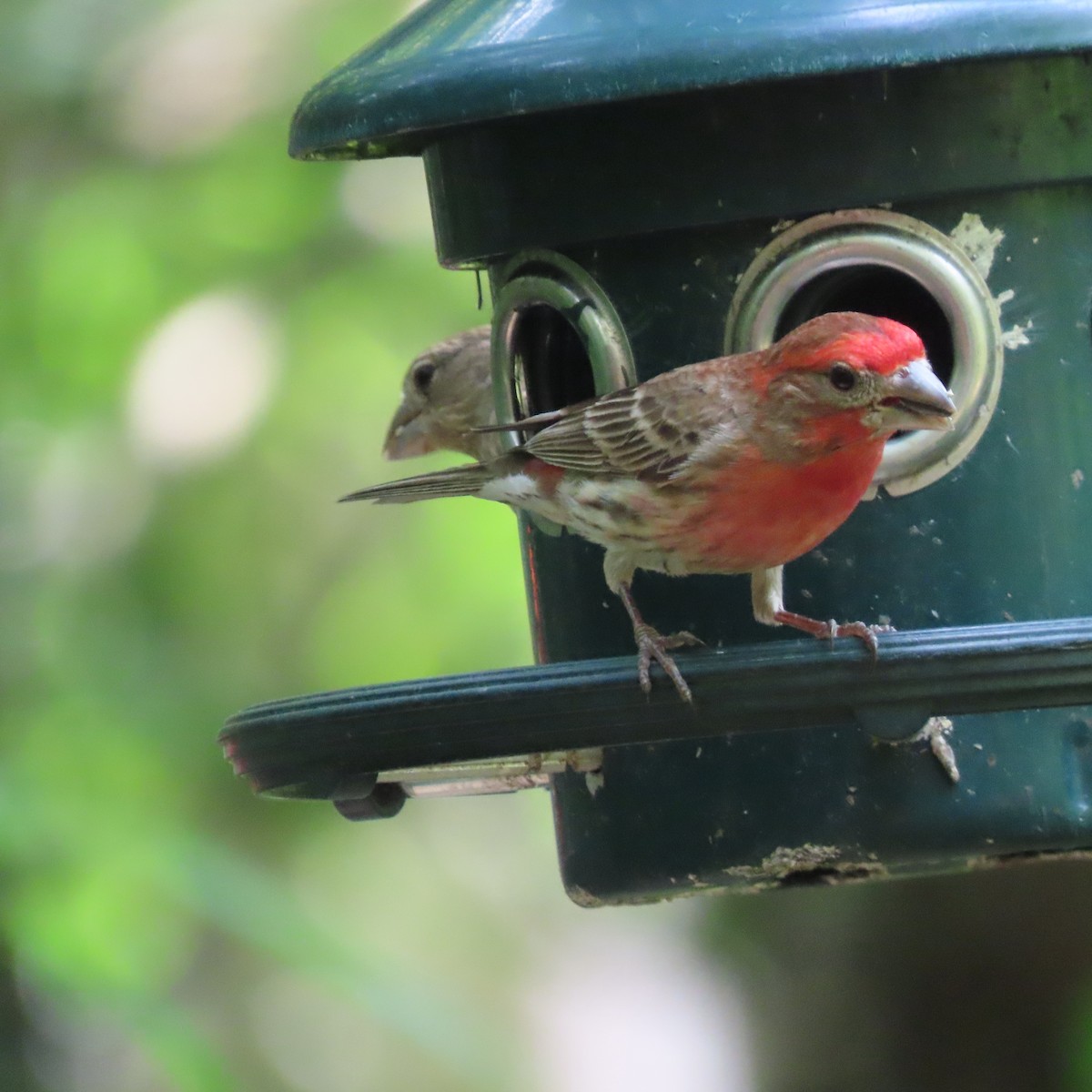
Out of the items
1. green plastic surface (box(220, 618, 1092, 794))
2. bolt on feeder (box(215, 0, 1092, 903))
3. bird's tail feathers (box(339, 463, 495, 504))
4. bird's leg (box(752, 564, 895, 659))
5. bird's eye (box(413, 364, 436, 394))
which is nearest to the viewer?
green plastic surface (box(220, 618, 1092, 794))

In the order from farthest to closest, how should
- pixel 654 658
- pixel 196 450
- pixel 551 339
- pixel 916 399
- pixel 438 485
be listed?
pixel 196 450 < pixel 551 339 < pixel 438 485 < pixel 916 399 < pixel 654 658

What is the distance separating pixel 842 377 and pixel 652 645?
710mm

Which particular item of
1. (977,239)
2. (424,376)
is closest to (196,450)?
(424,376)

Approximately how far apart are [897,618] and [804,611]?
0.68ft

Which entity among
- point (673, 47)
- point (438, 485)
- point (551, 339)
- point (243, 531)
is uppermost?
point (673, 47)

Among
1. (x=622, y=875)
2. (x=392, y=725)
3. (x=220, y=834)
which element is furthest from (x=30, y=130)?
(x=392, y=725)

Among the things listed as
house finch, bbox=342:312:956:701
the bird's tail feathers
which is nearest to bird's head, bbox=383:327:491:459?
the bird's tail feathers

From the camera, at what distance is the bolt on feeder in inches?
161

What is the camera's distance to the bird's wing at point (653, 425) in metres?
4.13

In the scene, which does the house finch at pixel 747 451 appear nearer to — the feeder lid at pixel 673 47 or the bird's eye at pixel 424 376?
the feeder lid at pixel 673 47

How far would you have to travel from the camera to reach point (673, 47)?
3.58m

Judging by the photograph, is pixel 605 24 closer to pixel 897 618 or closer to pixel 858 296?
pixel 858 296

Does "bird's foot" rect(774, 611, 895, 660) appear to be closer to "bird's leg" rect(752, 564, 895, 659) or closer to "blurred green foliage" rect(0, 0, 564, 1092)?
"bird's leg" rect(752, 564, 895, 659)

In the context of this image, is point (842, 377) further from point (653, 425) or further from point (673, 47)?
point (673, 47)
